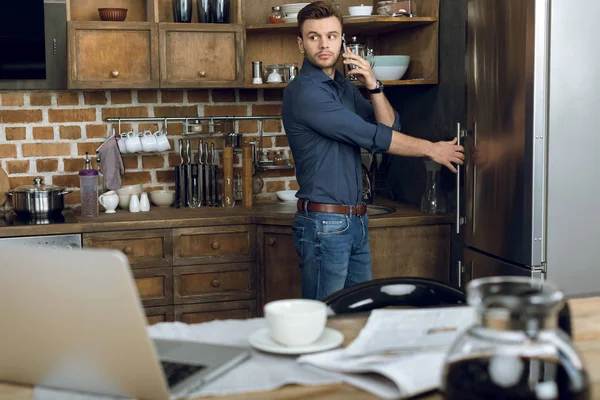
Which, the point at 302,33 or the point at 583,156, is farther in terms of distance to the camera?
the point at 302,33

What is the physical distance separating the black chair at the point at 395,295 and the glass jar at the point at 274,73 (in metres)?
2.42

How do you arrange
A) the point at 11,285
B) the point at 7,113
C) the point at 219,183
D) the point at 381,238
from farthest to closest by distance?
the point at 219,183 < the point at 7,113 < the point at 381,238 < the point at 11,285

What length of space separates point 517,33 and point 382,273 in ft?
4.23

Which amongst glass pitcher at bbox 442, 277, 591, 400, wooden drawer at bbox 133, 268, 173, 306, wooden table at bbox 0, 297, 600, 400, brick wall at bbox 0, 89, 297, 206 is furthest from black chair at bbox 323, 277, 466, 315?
brick wall at bbox 0, 89, 297, 206

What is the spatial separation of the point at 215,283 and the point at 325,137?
104 centimetres

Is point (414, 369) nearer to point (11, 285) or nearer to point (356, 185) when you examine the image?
point (11, 285)

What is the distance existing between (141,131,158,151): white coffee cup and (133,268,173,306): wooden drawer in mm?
A: 719

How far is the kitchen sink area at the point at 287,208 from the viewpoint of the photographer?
4023 millimetres

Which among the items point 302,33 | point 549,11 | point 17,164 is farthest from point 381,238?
point 17,164

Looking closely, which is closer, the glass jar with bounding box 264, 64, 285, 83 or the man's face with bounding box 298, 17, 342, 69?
the man's face with bounding box 298, 17, 342, 69

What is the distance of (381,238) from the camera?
12.3ft

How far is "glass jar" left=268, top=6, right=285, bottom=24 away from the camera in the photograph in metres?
4.09

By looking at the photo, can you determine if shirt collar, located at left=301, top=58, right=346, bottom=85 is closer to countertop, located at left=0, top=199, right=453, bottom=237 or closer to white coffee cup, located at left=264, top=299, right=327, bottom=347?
countertop, located at left=0, top=199, right=453, bottom=237

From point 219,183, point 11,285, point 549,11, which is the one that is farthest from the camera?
point 219,183
